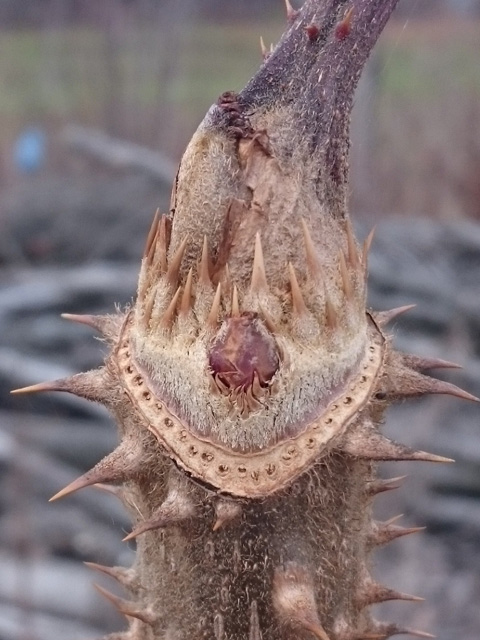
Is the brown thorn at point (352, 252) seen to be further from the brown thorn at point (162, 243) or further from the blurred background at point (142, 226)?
the blurred background at point (142, 226)

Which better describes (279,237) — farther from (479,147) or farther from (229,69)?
(229,69)

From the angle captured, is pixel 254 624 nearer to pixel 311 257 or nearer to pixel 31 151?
pixel 311 257

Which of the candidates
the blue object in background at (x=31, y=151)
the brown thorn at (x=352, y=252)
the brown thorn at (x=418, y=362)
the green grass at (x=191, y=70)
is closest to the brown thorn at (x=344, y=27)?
the brown thorn at (x=352, y=252)

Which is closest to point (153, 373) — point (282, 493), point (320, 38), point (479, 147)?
point (282, 493)

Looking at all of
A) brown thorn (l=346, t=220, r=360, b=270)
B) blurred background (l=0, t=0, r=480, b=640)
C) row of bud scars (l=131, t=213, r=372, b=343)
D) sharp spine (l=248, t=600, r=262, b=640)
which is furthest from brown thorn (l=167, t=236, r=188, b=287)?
blurred background (l=0, t=0, r=480, b=640)

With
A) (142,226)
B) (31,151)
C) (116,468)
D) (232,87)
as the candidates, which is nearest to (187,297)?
(116,468)

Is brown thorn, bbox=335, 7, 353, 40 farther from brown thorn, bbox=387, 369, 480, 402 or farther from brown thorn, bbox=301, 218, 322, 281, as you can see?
brown thorn, bbox=387, 369, 480, 402
